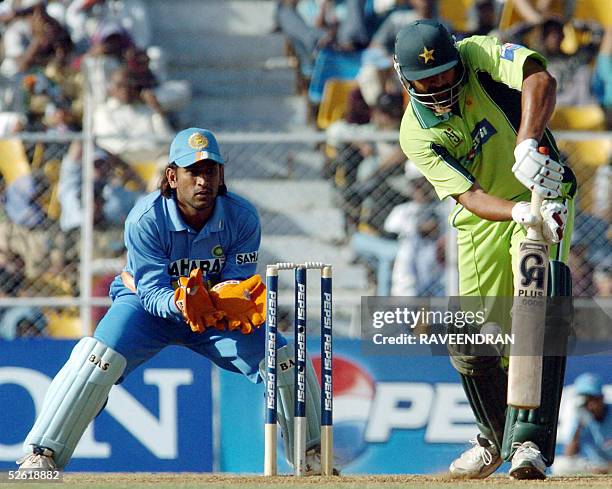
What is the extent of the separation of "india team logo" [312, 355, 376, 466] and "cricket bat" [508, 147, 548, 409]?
2246 millimetres

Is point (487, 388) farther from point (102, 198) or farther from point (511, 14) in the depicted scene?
point (511, 14)

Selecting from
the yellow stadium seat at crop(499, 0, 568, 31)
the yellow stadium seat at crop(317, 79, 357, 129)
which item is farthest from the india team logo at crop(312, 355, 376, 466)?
the yellow stadium seat at crop(499, 0, 568, 31)

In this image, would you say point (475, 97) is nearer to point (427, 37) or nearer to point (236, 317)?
point (427, 37)

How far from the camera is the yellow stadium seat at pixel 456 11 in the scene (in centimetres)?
1063

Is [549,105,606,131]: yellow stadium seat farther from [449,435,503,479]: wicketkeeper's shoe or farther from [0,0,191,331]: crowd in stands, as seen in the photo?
[449,435,503,479]: wicketkeeper's shoe

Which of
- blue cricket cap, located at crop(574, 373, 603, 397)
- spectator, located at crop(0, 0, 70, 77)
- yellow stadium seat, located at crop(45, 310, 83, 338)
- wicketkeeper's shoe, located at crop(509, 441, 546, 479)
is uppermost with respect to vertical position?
spectator, located at crop(0, 0, 70, 77)

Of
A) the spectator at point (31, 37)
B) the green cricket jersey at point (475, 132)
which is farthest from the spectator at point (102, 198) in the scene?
the green cricket jersey at point (475, 132)

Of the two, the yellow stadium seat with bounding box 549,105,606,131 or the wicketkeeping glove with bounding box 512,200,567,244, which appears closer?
the wicketkeeping glove with bounding box 512,200,567,244

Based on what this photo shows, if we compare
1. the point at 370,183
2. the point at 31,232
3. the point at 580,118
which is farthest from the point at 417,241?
the point at 31,232

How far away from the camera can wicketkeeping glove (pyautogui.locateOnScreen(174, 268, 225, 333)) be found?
5.50 meters

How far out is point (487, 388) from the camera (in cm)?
604

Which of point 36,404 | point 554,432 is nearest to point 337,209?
point 36,404

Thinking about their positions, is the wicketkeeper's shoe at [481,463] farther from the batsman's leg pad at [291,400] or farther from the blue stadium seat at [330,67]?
the blue stadium seat at [330,67]

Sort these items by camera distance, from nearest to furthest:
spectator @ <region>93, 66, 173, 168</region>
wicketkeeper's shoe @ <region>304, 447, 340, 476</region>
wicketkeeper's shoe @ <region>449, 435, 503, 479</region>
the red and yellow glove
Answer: the red and yellow glove < wicketkeeper's shoe @ <region>304, 447, 340, 476</region> < wicketkeeper's shoe @ <region>449, 435, 503, 479</region> < spectator @ <region>93, 66, 173, 168</region>
